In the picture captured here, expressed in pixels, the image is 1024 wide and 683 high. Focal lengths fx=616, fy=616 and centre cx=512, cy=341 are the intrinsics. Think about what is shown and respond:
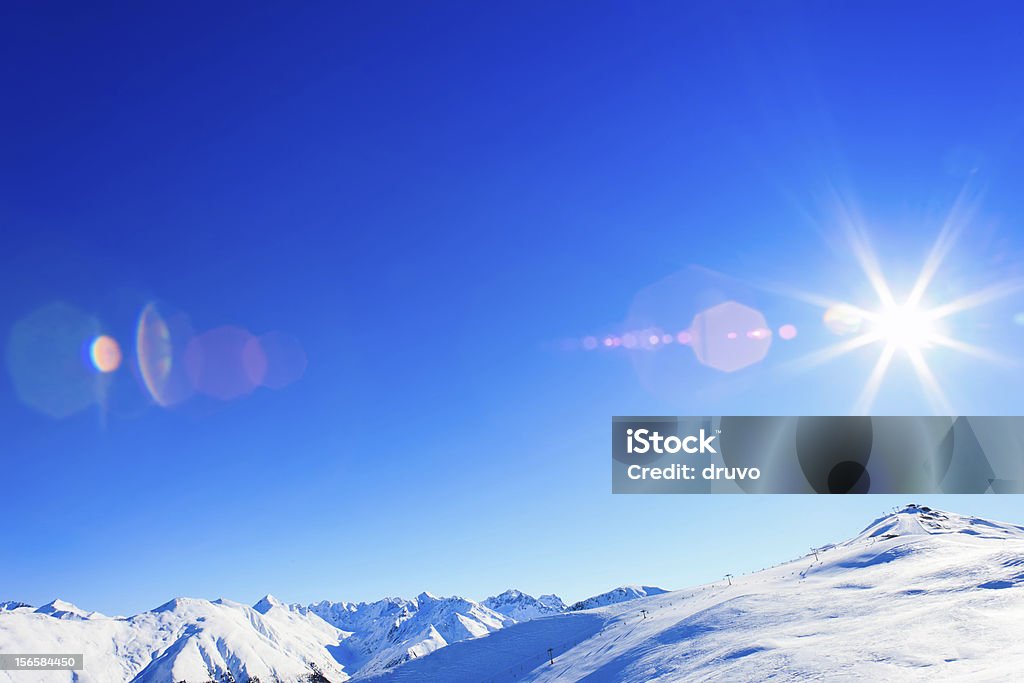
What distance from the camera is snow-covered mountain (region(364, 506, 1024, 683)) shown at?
21625 mm

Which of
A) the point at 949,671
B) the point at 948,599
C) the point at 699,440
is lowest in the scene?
the point at 949,671

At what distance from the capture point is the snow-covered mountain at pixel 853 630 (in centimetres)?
2162

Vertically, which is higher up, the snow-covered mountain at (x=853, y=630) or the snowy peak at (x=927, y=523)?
the snowy peak at (x=927, y=523)

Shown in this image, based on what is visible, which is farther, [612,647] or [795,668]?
[612,647]

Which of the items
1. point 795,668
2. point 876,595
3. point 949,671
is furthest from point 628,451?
point 876,595

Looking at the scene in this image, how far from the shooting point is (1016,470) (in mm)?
26984

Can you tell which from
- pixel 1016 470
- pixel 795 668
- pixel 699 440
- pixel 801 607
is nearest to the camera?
pixel 795 668

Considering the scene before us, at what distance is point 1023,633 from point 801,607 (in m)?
20.6

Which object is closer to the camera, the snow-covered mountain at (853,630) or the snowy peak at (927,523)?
the snow-covered mountain at (853,630)

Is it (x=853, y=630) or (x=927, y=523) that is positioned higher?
(x=927, y=523)

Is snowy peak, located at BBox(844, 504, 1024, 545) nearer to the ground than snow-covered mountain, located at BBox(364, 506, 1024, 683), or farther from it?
farther from it

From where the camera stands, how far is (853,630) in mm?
29078

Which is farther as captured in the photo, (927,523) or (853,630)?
(927,523)

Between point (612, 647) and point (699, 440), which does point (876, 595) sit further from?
point (612, 647)
